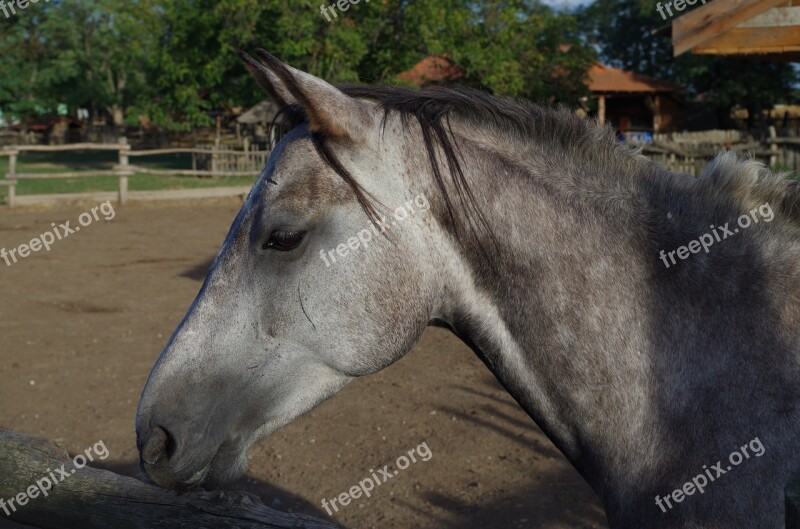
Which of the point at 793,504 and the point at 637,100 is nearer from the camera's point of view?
the point at 793,504

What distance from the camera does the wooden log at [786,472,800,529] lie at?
4.04 ft

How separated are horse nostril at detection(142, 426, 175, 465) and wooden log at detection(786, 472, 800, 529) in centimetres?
143

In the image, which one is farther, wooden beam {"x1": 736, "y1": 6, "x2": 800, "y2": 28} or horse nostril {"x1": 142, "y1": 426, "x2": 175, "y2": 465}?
wooden beam {"x1": 736, "y1": 6, "x2": 800, "y2": 28}

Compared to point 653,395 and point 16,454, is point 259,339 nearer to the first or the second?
point 653,395

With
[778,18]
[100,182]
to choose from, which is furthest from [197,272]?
[100,182]

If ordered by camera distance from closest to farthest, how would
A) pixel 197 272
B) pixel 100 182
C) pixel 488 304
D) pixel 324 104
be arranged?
1. pixel 324 104
2. pixel 488 304
3. pixel 197 272
4. pixel 100 182

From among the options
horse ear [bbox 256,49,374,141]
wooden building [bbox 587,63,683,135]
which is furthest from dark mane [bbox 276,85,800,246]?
wooden building [bbox 587,63,683,135]

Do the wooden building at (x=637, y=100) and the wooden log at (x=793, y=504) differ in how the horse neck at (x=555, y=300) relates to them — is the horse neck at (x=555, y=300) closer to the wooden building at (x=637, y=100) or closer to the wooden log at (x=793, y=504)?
the wooden log at (x=793, y=504)

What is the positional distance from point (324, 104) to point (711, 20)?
517cm

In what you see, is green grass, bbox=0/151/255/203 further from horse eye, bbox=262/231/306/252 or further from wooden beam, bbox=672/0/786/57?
horse eye, bbox=262/231/306/252

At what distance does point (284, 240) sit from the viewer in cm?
195

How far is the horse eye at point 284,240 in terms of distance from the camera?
6.38ft

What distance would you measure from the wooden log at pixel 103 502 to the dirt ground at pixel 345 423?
1721 mm

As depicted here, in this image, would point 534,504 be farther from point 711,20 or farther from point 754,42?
point 754,42
